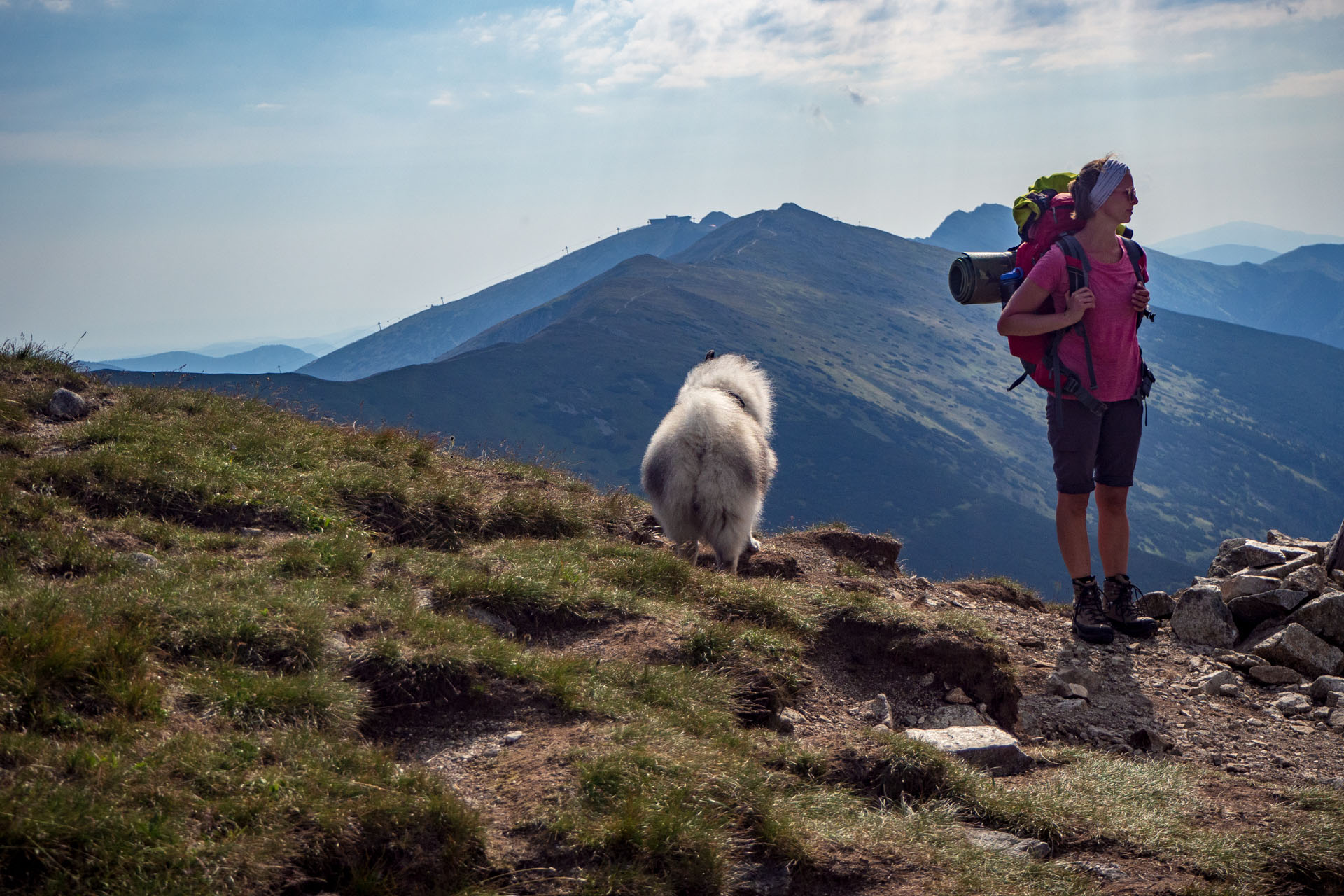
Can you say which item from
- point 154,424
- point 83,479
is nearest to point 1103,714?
point 83,479

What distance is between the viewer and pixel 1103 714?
249 inches

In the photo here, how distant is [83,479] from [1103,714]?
25.9 ft

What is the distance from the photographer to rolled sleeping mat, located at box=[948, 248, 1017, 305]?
7.66 meters

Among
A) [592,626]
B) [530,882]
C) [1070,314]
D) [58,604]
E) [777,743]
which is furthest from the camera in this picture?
[1070,314]

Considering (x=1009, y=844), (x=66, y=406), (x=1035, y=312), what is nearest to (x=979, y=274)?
(x=1035, y=312)

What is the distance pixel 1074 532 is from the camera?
768 centimetres

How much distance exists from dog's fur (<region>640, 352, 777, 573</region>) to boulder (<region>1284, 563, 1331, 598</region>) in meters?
4.93

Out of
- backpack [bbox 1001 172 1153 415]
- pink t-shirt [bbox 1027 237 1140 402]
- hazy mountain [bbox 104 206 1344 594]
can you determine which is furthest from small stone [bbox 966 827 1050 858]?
hazy mountain [bbox 104 206 1344 594]

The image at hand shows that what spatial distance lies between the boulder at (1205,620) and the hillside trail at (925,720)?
0.13 m

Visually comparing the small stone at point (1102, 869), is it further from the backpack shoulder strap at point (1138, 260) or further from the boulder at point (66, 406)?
the boulder at point (66, 406)

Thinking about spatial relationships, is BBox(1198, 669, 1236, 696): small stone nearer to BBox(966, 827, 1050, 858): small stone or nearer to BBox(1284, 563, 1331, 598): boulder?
BBox(1284, 563, 1331, 598): boulder

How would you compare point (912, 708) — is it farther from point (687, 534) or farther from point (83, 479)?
point (83, 479)

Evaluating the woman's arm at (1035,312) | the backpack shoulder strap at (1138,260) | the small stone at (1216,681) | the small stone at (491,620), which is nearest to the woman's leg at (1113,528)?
the small stone at (1216,681)

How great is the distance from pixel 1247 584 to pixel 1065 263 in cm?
376
